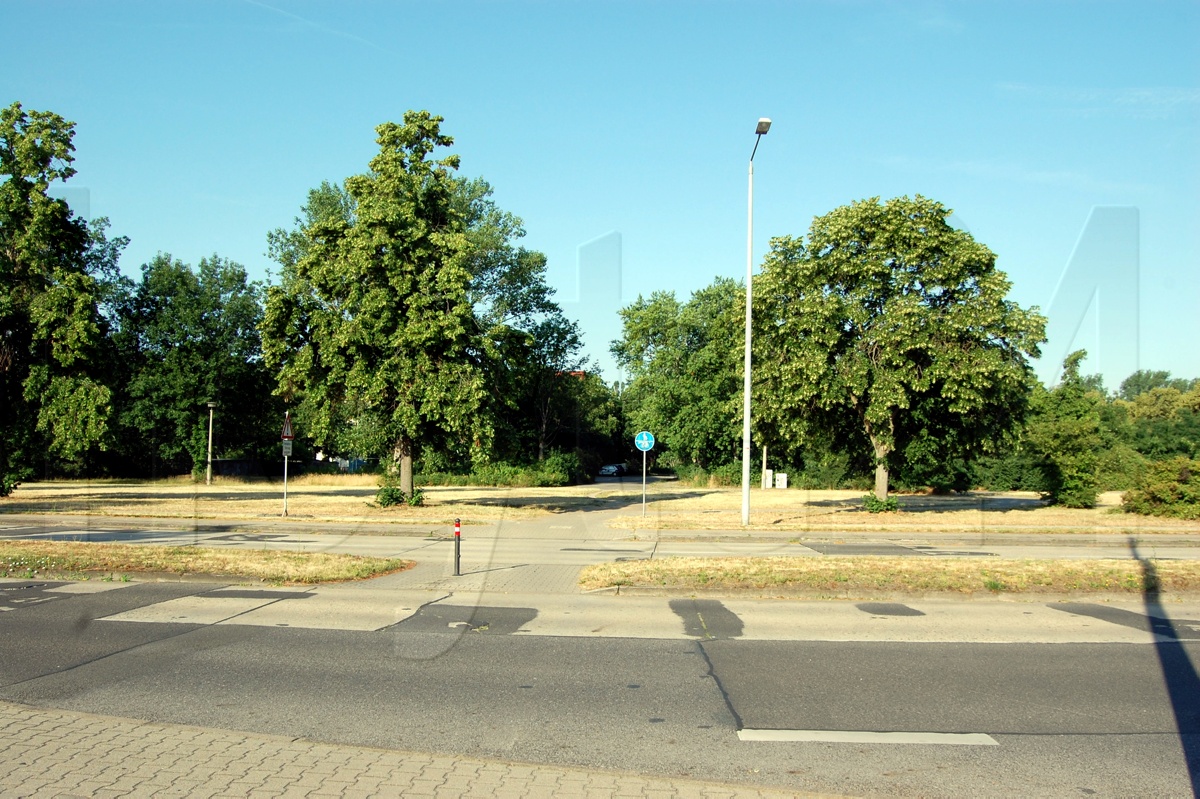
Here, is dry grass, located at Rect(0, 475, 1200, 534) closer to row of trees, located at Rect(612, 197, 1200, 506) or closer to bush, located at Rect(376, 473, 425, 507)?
bush, located at Rect(376, 473, 425, 507)

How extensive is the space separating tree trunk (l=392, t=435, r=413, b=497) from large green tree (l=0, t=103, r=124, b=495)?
38.1 ft

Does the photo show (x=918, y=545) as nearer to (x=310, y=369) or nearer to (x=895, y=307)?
(x=895, y=307)

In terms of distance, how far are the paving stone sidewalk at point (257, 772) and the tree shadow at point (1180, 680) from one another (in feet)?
10.4

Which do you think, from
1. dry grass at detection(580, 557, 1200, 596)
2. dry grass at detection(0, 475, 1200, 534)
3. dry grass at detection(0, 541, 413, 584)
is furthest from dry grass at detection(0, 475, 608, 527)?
dry grass at detection(580, 557, 1200, 596)

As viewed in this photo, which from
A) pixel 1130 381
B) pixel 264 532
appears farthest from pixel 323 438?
pixel 1130 381

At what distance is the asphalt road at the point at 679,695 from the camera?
18.7ft

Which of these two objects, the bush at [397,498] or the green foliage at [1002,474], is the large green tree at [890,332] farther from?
the green foliage at [1002,474]

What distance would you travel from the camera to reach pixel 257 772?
5.38 metres

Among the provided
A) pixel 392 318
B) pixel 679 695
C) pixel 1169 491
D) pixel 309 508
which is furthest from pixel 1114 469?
pixel 679 695

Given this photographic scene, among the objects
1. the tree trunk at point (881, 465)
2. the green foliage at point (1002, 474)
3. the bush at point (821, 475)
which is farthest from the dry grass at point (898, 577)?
the bush at point (821, 475)

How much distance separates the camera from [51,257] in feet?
107

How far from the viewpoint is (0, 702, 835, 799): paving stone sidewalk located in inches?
201

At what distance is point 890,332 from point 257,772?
2568 cm

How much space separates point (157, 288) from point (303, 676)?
6310 cm
